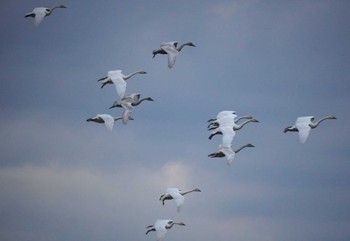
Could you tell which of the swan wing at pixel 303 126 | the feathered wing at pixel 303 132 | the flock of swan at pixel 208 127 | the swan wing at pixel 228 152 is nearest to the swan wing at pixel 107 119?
the flock of swan at pixel 208 127

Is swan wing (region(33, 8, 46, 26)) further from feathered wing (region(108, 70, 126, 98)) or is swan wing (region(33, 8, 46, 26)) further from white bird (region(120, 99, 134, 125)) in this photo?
white bird (region(120, 99, 134, 125))

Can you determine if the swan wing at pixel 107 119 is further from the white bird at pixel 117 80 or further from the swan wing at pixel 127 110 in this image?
the white bird at pixel 117 80

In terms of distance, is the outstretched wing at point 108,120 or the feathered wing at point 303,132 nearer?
the feathered wing at point 303,132

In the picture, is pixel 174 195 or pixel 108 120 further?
pixel 108 120

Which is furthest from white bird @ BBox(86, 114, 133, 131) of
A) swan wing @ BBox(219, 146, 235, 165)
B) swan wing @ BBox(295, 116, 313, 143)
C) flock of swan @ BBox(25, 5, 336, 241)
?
swan wing @ BBox(295, 116, 313, 143)

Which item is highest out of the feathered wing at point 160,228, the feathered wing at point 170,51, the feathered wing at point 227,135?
the feathered wing at point 170,51

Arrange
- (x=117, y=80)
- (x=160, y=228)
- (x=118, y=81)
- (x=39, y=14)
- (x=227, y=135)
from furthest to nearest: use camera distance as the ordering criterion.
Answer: (x=39, y=14), (x=117, y=80), (x=118, y=81), (x=160, y=228), (x=227, y=135)

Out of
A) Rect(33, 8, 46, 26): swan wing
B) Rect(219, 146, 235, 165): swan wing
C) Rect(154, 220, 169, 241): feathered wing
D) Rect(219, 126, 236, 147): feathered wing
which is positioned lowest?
Rect(154, 220, 169, 241): feathered wing

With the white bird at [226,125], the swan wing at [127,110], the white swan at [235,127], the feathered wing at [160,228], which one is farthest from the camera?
the swan wing at [127,110]


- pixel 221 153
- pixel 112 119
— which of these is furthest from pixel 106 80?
pixel 221 153

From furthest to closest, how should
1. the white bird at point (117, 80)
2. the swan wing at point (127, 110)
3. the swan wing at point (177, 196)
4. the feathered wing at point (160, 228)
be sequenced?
the swan wing at point (127, 110) < the white bird at point (117, 80) < the feathered wing at point (160, 228) < the swan wing at point (177, 196)

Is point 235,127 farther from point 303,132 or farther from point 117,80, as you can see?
point 117,80

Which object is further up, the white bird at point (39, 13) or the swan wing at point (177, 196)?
the white bird at point (39, 13)

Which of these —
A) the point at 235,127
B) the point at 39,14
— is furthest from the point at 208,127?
the point at 39,14
